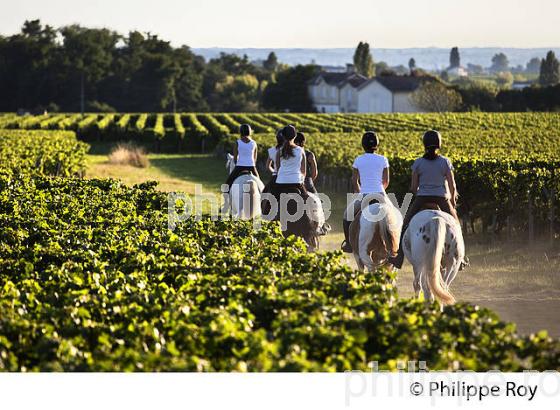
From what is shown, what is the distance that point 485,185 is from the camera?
2125 cm

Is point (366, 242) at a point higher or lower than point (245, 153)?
lower

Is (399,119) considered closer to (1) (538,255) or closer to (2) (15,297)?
(1) (538,255)

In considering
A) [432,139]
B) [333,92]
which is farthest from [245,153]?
[333,92]

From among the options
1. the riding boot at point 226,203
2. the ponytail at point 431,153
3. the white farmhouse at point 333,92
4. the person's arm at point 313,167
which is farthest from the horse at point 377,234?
the white farmhouse at point 333,92

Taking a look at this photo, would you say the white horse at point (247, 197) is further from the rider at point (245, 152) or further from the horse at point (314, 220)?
the horse at point (314, 220)

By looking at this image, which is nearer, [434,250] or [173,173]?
[434,250]

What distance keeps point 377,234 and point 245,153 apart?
19.2 feet

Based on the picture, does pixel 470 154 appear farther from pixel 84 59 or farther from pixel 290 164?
pixel 84 59

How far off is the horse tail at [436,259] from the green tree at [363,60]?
160 m

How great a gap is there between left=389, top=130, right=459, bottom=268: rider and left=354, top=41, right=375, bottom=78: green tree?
6270 inches

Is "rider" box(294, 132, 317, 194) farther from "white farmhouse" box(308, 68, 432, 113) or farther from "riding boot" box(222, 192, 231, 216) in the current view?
"white farmhouse" box(308, 68, 432, 113)

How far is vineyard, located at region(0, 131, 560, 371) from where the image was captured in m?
6.55

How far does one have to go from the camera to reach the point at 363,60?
17225 cm

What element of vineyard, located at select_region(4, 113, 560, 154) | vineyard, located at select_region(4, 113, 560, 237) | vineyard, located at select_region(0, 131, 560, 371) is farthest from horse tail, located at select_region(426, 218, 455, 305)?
vineyard, located at select_region(4, 113, 560, 154)
